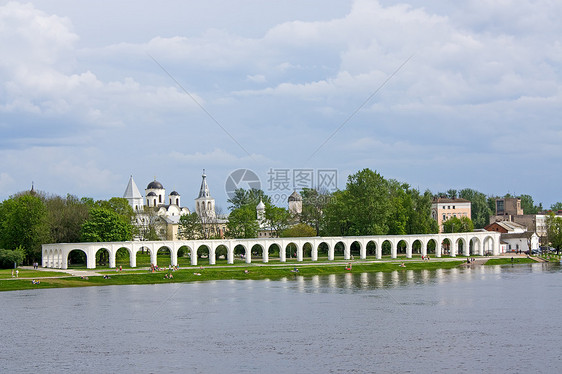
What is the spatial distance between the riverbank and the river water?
11.2ft

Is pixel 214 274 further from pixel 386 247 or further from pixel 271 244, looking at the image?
pixel 386 247

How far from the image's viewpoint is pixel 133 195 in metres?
130

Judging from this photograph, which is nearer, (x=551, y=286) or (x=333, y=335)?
(x=333, y=335)

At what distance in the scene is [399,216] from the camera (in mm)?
89250

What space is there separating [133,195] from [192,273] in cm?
6675

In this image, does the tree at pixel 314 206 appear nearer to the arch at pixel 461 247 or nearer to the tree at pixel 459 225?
the arch at pixel 461 247

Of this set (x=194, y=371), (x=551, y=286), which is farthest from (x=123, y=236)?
(x=194, y=371)

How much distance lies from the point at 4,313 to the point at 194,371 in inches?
768

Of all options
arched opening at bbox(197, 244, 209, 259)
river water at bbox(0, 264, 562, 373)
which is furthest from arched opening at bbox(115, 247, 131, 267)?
river water at bbox(0, 264, 562, 373)

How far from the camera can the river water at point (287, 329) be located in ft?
94.4

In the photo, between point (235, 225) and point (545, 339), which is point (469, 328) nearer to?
point (545, 339)

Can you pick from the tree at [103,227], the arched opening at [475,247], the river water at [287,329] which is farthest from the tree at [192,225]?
the river water at [287,329]

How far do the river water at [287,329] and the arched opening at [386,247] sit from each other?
34.0 m

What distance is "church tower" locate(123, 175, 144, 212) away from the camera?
A: 5088 inches
